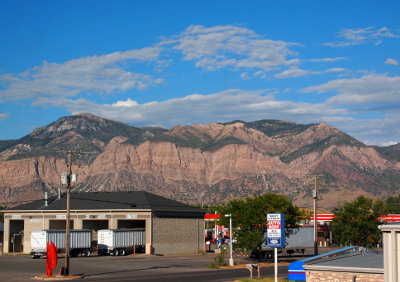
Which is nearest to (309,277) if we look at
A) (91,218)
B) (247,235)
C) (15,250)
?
(247,235)

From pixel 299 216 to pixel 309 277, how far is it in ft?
106

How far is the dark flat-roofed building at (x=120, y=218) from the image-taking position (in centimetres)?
5975

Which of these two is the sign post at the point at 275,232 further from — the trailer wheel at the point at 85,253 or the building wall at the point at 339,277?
the trailer wheel at the point at 85,253

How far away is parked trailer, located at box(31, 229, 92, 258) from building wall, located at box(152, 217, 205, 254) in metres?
7.83

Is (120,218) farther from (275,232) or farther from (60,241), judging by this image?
(275,232)

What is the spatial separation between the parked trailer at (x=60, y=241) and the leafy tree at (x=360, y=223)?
27848 millimetres

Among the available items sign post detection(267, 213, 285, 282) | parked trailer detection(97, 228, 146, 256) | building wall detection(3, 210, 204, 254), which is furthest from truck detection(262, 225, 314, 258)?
sign post detection(267, 213, 285, 282)

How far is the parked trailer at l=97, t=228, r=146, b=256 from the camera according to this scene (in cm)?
5606

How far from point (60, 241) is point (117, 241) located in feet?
20.1

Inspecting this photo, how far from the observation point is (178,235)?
62.5m

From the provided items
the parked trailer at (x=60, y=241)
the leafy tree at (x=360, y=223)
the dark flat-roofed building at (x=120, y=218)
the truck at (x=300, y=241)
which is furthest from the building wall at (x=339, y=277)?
the dark flat-roofed building at (x=120, y=218)

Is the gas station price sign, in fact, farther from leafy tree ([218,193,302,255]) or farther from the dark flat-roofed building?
the dark flat-roofed building

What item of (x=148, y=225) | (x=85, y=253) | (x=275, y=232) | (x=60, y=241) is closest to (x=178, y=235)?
(x=148, y=225)

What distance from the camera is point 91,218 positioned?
61.8 meters
